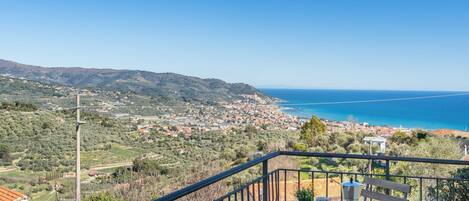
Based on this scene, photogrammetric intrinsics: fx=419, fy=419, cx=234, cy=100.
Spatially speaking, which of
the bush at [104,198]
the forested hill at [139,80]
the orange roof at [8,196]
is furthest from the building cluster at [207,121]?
the bush at [104,198]

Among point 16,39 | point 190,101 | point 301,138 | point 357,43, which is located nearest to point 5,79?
point 16,39

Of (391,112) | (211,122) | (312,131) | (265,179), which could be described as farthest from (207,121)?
(391,112)

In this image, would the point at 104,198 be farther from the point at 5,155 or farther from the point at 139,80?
the point at 139,80

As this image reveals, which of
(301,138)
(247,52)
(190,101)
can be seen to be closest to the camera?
(301,138)

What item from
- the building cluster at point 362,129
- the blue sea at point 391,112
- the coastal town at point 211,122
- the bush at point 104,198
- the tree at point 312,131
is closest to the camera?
the bush at point 104,198

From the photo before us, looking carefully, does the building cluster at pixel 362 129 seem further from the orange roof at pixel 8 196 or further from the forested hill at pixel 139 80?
the orange roof at pixel 8 196

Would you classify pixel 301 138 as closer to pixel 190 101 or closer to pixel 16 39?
pixel 190 101

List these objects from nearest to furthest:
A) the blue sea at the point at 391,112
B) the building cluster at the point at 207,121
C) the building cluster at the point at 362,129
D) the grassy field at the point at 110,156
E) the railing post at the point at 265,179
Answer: the railing post at the point at 265,179 → the grassy field at the point at 110,156 → the building cluster at the point at 362,129 → the building cluster at the point at 207,121 → the blue sea at the point at 391,112
